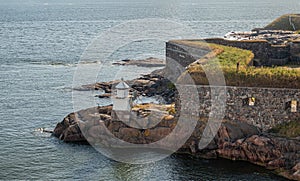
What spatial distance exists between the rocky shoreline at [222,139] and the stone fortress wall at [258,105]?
59cm

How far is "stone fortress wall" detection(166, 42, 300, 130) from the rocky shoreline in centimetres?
59

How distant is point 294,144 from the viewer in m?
37.6

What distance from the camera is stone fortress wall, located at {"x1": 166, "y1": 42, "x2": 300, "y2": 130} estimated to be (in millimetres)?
39656

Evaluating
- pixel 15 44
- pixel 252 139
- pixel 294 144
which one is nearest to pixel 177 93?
pixel 252 139

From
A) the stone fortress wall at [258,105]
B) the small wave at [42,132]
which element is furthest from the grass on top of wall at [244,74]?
the small wave at [42,132]

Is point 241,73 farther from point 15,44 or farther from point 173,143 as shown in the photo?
point 15,44

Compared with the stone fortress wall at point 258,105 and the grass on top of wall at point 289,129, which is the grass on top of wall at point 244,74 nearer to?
the stone fortress wall at point 258,105

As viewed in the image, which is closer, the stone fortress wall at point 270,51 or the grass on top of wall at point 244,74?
the grass on top of wall at point 244,74

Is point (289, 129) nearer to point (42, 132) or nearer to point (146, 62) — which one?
point (42, 132)

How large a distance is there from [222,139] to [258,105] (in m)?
3.44

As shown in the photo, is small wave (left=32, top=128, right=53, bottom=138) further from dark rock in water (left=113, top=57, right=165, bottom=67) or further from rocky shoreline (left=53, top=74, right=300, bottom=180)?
dark rock in water (left=113, top=57, right=165, bottom=67)

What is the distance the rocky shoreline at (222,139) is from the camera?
37422mm

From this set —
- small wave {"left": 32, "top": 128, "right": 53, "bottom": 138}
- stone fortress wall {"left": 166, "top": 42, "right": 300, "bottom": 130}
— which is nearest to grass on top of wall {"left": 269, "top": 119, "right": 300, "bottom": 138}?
stone fortress wall {"left": 166, "top": 42, "right": 300, "bottom": 130}

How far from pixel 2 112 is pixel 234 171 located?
2558 cm
